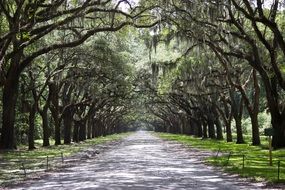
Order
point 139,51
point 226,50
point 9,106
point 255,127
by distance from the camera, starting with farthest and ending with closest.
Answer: point 139,51 → point 255,127 → point 226,50 → point 9,106

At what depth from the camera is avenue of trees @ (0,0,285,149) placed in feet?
74.1

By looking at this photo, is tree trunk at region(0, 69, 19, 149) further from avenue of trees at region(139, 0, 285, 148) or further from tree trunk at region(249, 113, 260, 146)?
tree trunk at region(249, 113, 260, 146)

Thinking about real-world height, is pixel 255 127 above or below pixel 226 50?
below

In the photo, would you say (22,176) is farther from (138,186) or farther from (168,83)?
(168,83)

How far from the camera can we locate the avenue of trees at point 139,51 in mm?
22594

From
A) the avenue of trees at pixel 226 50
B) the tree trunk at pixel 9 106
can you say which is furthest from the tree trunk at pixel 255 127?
the tree trunk at pixel 9 106

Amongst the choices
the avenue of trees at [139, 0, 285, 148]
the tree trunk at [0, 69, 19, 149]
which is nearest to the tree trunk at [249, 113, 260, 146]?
the avenue of trees at [139, 0, 285, 148]

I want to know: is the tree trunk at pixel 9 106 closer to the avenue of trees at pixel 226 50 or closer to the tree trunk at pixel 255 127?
the avenue of trees at pixel 226 50

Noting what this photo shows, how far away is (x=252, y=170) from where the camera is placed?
18844mm

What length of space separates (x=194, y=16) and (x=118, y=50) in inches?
582

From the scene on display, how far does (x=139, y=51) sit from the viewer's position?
55.2 meters

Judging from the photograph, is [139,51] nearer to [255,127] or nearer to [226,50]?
[255,127]

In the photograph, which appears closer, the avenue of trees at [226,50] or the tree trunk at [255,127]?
the avenue of trees at [226,50]

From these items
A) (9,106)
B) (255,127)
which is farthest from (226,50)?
(9,106)
